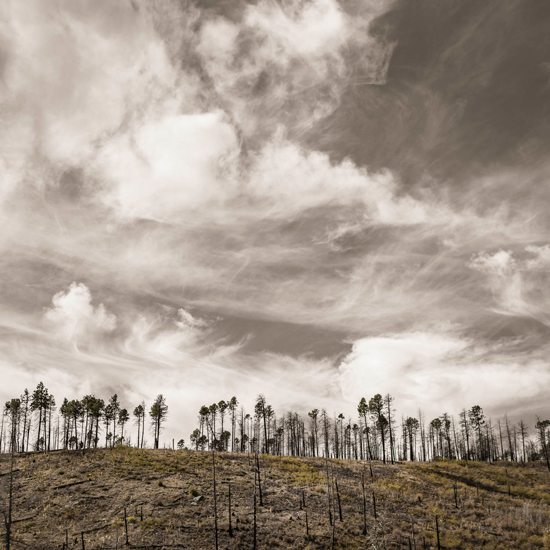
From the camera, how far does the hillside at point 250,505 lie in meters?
45.3

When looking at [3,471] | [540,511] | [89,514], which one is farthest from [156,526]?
[540,511]

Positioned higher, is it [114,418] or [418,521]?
[114,418]

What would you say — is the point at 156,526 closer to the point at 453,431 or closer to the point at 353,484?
the point at 353,484

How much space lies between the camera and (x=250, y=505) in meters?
54.0

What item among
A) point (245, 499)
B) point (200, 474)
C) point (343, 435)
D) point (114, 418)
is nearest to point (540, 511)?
point (245, 499)

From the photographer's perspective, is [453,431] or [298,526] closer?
[298,526]

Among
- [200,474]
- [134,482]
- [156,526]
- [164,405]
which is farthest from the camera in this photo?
[164,405]

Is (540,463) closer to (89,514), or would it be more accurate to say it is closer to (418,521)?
A: (418,521)

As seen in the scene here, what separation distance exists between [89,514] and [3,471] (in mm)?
25140

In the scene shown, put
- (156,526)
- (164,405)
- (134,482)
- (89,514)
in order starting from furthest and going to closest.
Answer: (164,405) → (134,482) → (89,514) → (156,526)

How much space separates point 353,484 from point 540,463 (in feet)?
229

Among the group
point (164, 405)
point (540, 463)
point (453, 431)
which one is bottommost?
point (540, 463)

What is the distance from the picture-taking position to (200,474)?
6562cm

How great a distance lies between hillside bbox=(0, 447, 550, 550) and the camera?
45.3 m
